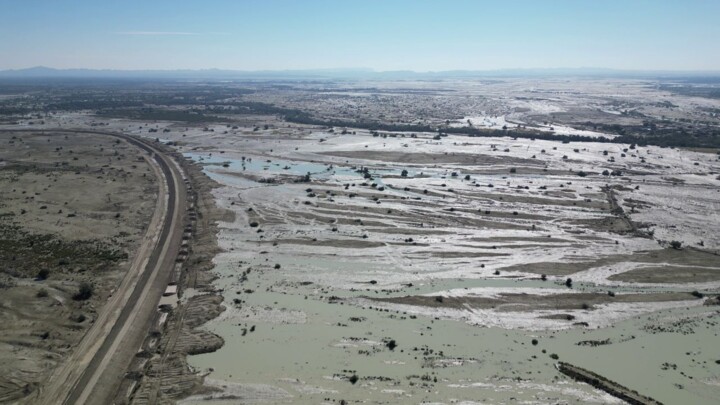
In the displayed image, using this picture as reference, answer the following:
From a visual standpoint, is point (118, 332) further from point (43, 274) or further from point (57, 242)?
point (57, 242)

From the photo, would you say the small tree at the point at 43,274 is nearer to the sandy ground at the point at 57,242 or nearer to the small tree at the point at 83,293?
the sandy ground at the point at 57,242

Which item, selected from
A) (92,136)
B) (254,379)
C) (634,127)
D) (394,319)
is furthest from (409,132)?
(254,379)

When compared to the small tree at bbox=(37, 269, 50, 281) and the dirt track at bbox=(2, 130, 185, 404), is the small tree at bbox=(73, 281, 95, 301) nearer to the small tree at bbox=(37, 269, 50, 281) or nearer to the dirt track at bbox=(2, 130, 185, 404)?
the dirt track at bbox=(2, 130, 185, 404)

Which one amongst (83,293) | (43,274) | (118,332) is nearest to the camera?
(118,332)

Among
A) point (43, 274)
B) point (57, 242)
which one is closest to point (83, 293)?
point (43, 274)

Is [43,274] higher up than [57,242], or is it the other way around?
[57,242]

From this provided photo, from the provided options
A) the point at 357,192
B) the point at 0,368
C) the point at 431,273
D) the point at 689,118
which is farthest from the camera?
the point at 689,118

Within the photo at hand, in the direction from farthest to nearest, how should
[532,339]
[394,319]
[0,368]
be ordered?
1. [394,319]
2. [532,339]
3. [0,368]

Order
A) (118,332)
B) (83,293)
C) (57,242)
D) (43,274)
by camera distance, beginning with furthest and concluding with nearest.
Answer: (57,242) → (43,274) → (83,293) → (118,332)

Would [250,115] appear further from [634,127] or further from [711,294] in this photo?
[711,294]
